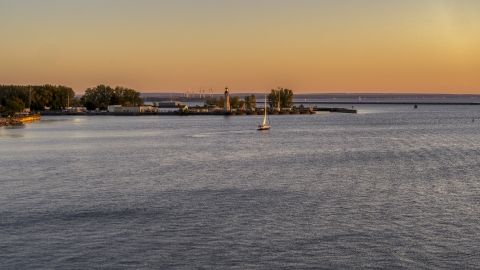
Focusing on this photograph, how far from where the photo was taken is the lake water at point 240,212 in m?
16.1

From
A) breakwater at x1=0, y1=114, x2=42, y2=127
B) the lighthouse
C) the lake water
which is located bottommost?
breakwater at x1=0, y1=114, x2=42, y2=127

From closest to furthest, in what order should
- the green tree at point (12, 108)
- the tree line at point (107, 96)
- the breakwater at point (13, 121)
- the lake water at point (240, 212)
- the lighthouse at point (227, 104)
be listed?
the lake water at point (240, 212)
the breakwater at point (13, 121)
the green tree at point (12, 108)
the lighthouse at point (227, 104)
the tree line at point (107, 96)

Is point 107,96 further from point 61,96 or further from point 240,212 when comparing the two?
point 240,212

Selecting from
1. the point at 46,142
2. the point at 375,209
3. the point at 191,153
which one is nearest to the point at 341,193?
the point at 375,209

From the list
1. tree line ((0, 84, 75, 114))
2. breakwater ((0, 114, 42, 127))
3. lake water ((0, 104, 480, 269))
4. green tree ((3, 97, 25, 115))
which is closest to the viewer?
lake water ((0, 104, 480, 269))

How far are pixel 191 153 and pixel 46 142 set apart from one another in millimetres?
17070

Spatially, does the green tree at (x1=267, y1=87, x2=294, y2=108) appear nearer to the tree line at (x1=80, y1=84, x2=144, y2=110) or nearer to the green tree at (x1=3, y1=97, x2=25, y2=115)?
the tree line at (x1=80, y1=84, x2=144, y2=110)

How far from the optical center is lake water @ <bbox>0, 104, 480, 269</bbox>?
16.1 metres

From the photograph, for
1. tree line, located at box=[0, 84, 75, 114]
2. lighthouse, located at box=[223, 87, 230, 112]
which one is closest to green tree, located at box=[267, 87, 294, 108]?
lighthouse, located at box=[223, 87, 230, 112]

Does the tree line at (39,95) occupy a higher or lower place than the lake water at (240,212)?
higher

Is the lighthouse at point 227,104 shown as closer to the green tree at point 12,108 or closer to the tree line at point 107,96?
the tree line at point 107,96

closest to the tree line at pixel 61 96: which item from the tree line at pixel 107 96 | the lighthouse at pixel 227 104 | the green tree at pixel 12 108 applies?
the tree line at pixel 107 96

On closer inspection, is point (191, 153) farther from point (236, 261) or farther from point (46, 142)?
point (236, 261)

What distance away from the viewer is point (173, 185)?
2742cm
